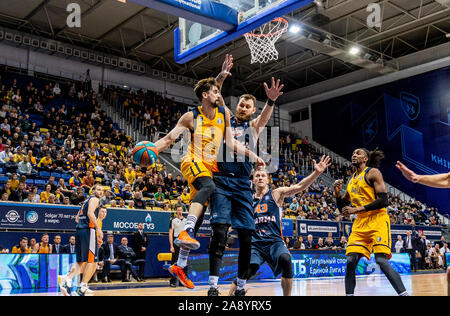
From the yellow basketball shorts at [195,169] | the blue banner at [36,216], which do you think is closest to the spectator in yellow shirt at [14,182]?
the blue banner at [36,216]

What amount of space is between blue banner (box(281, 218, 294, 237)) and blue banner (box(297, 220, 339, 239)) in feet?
1.85

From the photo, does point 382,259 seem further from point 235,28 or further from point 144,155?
point 235,28

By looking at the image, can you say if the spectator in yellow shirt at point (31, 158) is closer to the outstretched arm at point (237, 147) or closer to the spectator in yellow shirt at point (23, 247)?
the spectator in yellow shirt at point (23, 247)

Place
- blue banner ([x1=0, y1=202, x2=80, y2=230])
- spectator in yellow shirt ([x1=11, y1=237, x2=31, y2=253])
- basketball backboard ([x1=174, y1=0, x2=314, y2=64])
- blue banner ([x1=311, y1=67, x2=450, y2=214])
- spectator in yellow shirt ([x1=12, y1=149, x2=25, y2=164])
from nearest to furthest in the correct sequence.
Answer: basketball backboard ([x1=174, y1=0, x2=314, y2=64]) → spectator in yellow shirt ([x1=11, y1=237, x2=31, y2=253]) → blue banner ([x1=0, y1=202, x2=80, y2=230]) → spectator in yellow shirt ([x1=12, y1=149, x2=25, y2=164]) → blue banner ([x1=311, y1=67, x2=450, y2=214])

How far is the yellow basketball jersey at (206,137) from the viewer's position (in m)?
4.65

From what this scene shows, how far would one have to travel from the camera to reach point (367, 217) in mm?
5660

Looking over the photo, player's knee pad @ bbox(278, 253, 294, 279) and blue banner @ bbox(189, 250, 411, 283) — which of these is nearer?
player's knee pad @ bbox(278, 253, 294, 279)

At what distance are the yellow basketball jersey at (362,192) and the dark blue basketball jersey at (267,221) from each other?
1.04 m

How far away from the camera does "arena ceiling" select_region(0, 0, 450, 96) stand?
20750mm

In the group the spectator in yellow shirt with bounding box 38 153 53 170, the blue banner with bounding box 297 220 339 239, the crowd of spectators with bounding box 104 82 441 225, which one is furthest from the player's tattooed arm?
the crowd of spectators with bounding box 104 82 441 225

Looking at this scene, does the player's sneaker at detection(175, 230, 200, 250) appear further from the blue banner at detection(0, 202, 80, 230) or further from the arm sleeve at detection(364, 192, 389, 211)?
the blue banner at detection(0, 202, 80, 230)

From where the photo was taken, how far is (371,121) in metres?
28.6

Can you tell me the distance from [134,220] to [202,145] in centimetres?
871
